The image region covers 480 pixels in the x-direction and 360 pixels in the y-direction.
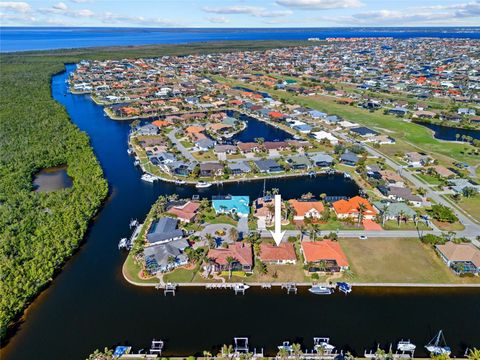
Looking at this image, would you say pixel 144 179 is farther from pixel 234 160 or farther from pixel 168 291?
pixel 168 291

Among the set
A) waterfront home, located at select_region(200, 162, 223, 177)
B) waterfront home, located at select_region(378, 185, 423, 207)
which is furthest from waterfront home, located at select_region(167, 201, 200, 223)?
waterfront home, located at select_region(378, 185, 423, 207)

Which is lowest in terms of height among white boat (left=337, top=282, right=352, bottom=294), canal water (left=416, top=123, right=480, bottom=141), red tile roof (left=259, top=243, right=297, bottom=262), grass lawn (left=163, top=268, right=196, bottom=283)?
grass lawn (left=163, top=268, right=196, bottom=283)

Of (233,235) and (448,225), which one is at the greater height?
(233,235)

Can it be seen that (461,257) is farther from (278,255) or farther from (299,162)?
(299,162)

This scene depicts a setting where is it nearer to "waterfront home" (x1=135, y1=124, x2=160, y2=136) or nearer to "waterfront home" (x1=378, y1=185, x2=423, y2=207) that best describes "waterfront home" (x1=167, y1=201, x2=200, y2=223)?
"waterfront home" (x1=378, y1=185, x2=423, y2=207)

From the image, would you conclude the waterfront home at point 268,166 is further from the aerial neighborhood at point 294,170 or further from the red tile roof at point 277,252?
the red tile roof at point 277,252

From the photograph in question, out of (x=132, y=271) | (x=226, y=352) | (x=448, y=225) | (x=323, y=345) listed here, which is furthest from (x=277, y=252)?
(x=448, y=225)

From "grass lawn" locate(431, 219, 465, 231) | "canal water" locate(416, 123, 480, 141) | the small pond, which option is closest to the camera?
"grass lawn" locate(431, 219, 465, 231)

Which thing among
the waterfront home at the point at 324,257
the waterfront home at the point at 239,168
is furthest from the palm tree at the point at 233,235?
the waterfront home at the point at 239,168
